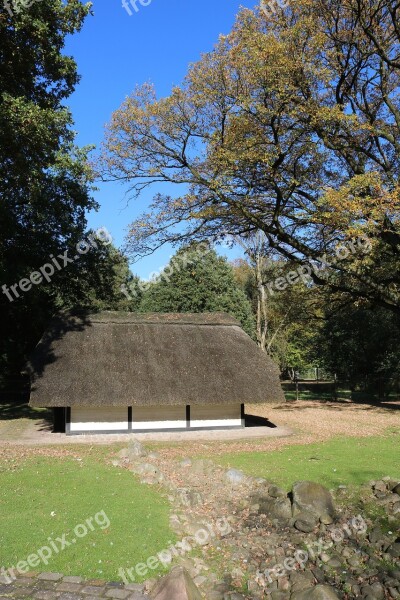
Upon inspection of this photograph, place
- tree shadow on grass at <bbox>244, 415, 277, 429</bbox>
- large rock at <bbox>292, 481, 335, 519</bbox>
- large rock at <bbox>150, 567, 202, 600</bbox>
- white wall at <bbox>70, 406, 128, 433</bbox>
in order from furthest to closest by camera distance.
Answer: tree shadow on grass at <bbox>244, 415, 277, 429</bbox>
white wall at <bbox>70, 406, 128, 433</bbox>
large rock at <bbox>292, 481, 335, 519</bbox>
large rock at <bbox>150, 567, 202, 600</bbox>

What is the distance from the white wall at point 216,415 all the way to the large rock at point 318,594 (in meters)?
10.1

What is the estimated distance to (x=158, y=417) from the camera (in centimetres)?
1597

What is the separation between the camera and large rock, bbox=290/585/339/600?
599 centimetres

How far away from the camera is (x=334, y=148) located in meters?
17.1

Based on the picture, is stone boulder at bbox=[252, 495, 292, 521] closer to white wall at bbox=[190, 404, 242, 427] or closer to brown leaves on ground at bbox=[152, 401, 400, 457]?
brown leaves on ground at bbox=[152, 401, 400, 457]

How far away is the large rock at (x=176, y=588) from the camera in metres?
5.60

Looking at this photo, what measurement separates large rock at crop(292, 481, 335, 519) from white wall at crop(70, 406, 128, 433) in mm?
7899

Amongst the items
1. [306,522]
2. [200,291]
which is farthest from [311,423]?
[200,291]

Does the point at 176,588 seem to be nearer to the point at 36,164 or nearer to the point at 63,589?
the point at 63,589

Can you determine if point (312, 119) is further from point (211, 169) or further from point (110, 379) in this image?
point (110, 379)

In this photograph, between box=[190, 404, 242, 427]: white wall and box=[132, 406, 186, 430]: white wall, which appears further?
box=[190, 404, 242, 427]: white wall

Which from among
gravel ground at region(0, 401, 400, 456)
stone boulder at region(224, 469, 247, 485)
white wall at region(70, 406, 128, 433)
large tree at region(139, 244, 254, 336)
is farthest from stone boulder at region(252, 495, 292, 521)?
large tree at region(139, 244, 254, 336)

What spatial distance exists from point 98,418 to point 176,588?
10.3 metres

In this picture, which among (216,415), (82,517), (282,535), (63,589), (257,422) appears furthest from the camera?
(257,422)
